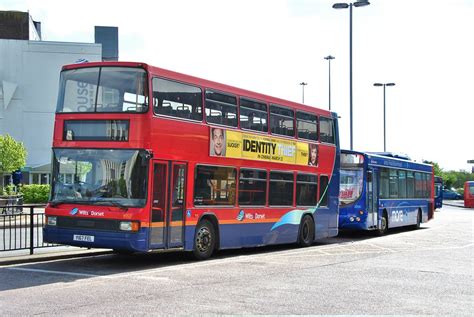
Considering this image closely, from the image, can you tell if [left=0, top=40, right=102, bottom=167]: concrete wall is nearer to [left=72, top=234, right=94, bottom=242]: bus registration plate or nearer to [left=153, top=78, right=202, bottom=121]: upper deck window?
[left=153, top=78, right=202, bottom=121]: upper deck window

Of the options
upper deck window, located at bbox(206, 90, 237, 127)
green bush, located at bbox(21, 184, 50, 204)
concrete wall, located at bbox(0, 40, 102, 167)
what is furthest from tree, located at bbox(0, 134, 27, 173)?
upper deck window, located at bbox(206, 90, 237, 127)

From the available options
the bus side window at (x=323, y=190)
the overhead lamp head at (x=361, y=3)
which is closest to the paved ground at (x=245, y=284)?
the bus side window at (x=323, y=190)

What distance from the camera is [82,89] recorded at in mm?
13156

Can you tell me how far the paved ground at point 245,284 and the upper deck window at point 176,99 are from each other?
3.28 metres

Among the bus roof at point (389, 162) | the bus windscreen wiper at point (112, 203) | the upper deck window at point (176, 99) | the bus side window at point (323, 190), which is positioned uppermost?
the upper deck window at point (176, 99)

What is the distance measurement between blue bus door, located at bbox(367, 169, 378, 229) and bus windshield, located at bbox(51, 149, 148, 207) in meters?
12.9

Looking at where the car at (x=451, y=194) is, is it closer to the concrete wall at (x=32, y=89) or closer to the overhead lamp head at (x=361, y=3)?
the concrete wall at (x=32, y=89)

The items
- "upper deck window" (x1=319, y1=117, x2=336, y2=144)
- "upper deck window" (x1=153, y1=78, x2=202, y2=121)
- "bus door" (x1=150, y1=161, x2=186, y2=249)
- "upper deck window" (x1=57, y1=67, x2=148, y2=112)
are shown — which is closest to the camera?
"upper deck window" (x1=57, y1=67, x2=148, y2=112)

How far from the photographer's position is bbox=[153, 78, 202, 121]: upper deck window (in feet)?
44.0

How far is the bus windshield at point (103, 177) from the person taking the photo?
12.9 meters

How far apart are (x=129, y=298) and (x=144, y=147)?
13.8 feet

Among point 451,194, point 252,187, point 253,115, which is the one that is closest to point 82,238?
point 252,187

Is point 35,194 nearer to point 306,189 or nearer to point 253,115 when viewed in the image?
point 306,189

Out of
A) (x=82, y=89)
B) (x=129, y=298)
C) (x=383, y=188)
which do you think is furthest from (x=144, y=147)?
(x=383, y=188)
